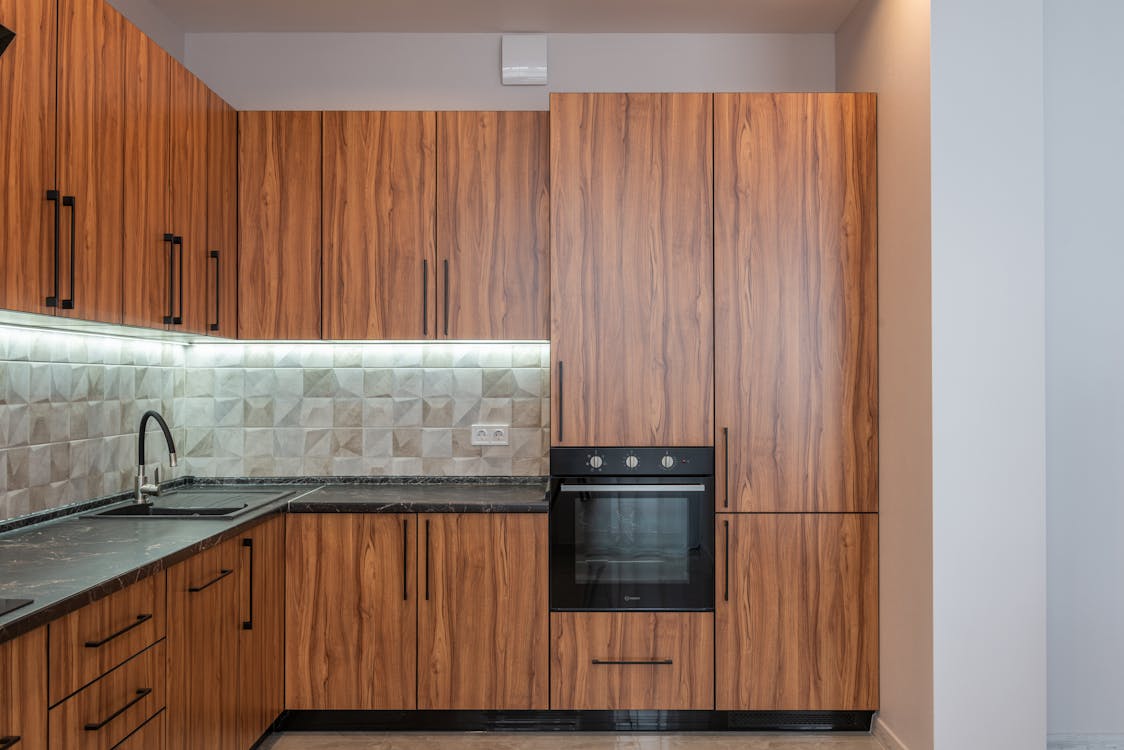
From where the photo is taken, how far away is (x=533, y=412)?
11.0 feet

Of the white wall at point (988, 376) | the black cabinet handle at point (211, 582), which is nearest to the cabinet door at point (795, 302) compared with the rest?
the white wall at point (988, 376)

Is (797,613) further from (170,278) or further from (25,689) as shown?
(170,278)

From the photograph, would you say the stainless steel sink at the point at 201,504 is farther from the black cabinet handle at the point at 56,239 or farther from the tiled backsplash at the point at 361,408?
the black cabinet handle at the point at 56,239

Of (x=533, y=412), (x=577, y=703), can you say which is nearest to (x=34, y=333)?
(x=533, y=412)

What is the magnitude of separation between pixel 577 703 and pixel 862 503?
1.30 metres

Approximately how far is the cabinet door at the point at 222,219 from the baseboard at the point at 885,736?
289cm

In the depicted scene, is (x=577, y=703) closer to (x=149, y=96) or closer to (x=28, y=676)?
(x=28, y=676)

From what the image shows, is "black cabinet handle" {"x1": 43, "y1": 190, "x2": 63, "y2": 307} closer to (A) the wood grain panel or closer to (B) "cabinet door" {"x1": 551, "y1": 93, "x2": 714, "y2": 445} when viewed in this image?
(A) the wood grain panel

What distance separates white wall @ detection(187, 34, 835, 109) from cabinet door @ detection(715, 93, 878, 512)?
615 millimetres

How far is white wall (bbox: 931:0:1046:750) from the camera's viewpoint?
→ 237 cm

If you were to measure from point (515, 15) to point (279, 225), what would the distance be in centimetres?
133

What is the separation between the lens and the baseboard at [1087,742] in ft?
8.73

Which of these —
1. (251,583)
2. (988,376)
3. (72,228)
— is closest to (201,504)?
(251,583)

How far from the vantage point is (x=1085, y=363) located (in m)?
2.69
